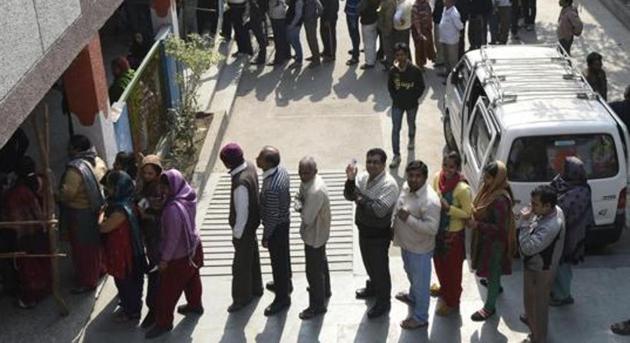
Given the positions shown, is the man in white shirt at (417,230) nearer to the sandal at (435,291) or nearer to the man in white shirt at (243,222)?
the sandal at (435,291)

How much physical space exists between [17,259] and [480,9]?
899 cm

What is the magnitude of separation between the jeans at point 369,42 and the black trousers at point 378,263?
7.49 m

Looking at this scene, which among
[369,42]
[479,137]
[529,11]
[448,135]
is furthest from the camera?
[529,11]

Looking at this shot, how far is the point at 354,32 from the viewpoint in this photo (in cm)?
1558

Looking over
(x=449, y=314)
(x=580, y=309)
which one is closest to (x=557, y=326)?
(x=580, y=309)

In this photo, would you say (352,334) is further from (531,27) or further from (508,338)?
(531,27)

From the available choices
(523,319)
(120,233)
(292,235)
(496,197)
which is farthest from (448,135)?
(120,233)

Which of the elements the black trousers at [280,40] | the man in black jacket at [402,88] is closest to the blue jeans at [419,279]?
the man in black jacket at [402,88]

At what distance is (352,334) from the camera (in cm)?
823

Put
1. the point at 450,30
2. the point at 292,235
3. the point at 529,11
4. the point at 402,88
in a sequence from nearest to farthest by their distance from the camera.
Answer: the point at 292,235
the point at 402,88
the point at 450,30
the point at 529,11

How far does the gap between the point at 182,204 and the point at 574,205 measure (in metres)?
3.48

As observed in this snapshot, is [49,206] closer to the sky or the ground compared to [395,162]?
closer to the sky

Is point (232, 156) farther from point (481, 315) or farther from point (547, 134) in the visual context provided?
point (547, 134)

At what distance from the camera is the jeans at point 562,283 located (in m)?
8.22
